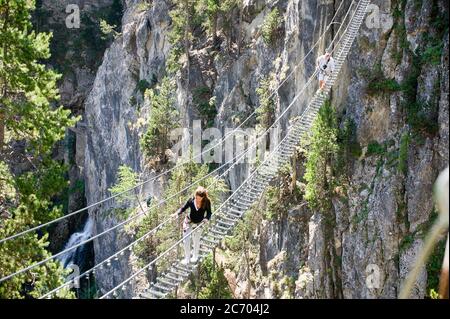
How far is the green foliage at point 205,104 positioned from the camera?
28.9 m

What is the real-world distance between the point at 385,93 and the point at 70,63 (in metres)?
33.1

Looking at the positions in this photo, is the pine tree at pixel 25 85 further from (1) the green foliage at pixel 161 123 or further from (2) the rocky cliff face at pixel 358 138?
(1) the green foliage at pixel 161 123

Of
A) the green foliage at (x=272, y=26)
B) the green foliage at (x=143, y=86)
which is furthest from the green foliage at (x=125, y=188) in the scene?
the green foliage at (x=272, y=26)

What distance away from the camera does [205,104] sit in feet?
95.6

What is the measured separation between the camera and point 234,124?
1025 inches

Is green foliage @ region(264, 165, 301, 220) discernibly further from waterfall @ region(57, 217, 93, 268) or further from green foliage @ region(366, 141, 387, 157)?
waterfall @ region(57, 217, 93, 268)

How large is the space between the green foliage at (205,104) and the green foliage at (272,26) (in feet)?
17.8

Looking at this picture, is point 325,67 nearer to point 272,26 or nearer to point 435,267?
point 272,26

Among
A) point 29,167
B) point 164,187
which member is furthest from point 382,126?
point 29,167

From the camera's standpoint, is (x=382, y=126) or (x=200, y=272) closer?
(x=382, y=126)

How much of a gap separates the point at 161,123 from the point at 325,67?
13.3 meters

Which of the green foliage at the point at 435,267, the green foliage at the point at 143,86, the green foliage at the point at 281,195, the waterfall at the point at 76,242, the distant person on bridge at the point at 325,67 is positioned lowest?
the waterfall at the point at 76,242

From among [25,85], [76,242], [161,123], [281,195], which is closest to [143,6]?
[161,123]
